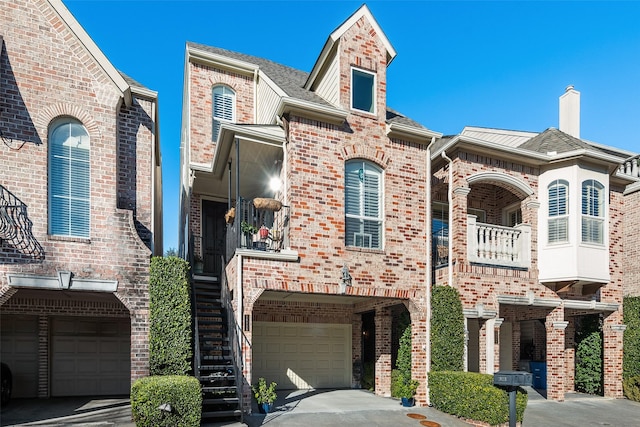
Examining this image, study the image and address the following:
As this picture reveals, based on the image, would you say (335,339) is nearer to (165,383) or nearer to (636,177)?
(165,383)

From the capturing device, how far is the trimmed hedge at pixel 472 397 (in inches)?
376

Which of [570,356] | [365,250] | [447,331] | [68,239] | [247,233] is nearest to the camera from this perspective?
[68,239]

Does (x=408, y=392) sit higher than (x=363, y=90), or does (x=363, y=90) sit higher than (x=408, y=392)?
(x=363, y=90)

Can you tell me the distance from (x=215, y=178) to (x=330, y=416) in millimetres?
7644

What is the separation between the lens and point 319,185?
1082cm

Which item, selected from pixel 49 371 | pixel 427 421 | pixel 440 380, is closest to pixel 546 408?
pixel 440 380

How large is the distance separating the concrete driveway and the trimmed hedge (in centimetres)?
28

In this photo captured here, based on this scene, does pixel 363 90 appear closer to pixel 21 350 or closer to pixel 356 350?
pixel 356 350

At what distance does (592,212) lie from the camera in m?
13.1

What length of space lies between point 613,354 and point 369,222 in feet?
29.8

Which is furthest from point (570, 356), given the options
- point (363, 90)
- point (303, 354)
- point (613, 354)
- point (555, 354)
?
point (363, 90)

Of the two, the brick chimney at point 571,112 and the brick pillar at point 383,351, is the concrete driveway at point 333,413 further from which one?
the brick chimney at point 571,112

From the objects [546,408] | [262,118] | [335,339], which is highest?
[262,118]

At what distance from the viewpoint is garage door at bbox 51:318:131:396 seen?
12.7 m
